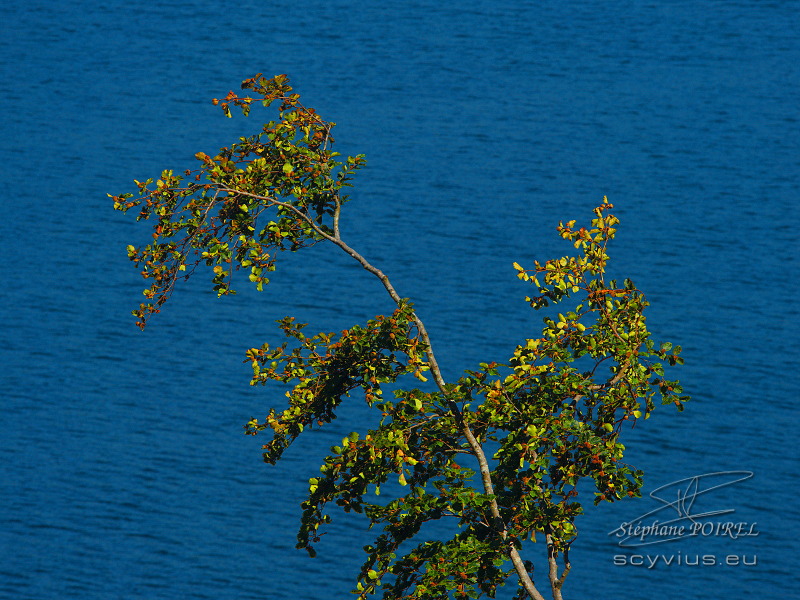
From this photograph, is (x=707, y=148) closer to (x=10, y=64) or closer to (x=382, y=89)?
(x=382, y=89)

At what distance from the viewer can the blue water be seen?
22531 mm

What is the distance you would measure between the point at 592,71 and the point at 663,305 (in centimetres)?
1341

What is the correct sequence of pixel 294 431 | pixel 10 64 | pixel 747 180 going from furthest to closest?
pixel 10 64
pixel 747 180
pixel 294 431

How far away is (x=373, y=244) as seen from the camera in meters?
33.2

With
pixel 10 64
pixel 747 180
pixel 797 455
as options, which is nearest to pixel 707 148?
pixel 747 180

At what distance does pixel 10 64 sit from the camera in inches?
1779
